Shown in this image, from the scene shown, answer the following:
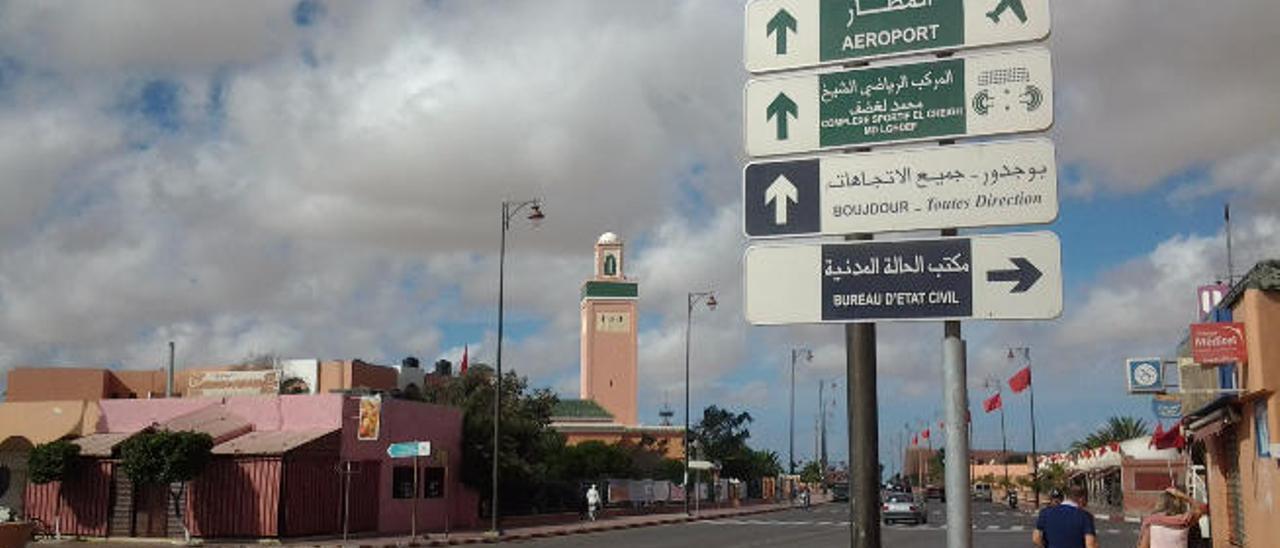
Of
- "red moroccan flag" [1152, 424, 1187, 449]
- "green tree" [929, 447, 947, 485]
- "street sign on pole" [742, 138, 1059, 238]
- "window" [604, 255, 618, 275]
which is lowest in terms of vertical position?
"green tree" [929, 447, 947, 485]

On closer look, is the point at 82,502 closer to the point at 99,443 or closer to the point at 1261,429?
the point at 99,443

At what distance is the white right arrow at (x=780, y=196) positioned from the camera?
6184 millimetres

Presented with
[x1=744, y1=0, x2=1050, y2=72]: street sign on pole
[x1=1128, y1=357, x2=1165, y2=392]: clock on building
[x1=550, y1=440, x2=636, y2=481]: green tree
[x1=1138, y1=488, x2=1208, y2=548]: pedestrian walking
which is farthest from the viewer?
[x1=550, y1=440, x2=636, y2=481]: green tree

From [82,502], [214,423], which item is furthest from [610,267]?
[82,502]

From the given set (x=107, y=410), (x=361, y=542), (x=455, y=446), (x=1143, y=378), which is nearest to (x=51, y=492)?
(x=107, y=410)

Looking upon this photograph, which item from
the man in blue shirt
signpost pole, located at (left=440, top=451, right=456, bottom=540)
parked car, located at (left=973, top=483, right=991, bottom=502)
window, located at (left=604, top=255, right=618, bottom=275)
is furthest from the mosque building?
the man in blue shirt

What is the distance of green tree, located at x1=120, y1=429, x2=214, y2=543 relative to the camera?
102ft

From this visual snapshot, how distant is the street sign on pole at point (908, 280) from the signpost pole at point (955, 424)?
0.15 m

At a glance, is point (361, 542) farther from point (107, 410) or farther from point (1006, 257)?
point (1006, 257)

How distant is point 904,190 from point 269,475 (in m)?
29.1

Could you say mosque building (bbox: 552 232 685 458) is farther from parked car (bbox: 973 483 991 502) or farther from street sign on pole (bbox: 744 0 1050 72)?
street sign on pole (bbox: 744 0 1050 72)

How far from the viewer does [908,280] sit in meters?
5.89

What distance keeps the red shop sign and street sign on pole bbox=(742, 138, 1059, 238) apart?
13.9m

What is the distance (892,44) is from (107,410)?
119 ft
